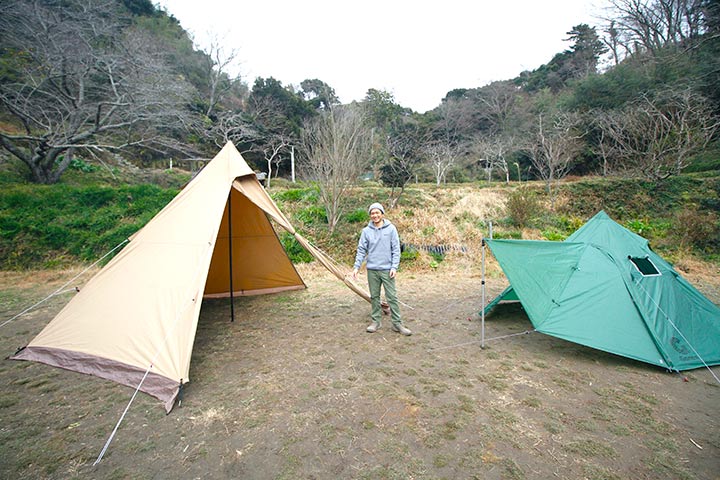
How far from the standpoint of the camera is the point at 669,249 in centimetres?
819

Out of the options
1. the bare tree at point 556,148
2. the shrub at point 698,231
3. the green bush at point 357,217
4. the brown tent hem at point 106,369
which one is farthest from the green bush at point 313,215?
the shrub at point 698,231

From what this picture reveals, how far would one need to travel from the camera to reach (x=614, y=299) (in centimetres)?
316

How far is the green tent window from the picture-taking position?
3303mm

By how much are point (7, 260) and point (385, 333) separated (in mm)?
8457

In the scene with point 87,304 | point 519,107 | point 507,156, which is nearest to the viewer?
point 87,304

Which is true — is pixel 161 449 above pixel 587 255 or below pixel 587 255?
below

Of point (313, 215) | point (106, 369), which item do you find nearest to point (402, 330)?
point (106, 369)

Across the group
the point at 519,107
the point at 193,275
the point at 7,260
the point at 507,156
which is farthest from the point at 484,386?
the point at 519,107

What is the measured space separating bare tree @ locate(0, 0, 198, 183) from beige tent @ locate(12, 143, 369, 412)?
7.20 m

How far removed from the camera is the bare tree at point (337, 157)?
28.5 ft

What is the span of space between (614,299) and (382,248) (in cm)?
234

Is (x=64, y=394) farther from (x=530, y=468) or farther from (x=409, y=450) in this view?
(x=530, y=468)

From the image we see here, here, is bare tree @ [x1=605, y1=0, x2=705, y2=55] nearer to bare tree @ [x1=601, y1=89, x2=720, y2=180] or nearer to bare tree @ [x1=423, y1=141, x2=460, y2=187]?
bare tree @ [x1=601, y1=89, x2=720, y2=180]

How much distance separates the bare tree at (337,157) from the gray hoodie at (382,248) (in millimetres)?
5143
